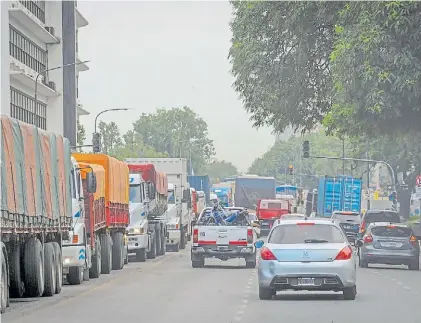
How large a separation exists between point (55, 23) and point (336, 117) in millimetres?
48847

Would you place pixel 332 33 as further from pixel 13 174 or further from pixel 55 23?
pixel 55 23

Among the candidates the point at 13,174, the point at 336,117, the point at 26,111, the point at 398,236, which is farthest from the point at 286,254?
the point at 26,111

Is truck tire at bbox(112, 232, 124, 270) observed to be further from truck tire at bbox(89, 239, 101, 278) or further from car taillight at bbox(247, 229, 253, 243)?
truck tire at bbox(89, 239, 101, 278)

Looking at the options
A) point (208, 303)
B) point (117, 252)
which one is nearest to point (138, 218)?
point (117, 252)

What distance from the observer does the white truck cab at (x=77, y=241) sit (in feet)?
94.1

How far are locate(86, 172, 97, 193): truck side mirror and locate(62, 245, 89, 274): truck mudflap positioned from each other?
1503 mm

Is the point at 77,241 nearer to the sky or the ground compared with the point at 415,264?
nearer to the sky

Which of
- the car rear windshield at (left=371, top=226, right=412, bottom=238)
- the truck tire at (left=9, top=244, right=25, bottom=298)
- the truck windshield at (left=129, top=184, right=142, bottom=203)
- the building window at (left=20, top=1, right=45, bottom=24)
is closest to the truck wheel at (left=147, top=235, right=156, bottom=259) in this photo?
the truck windshield at (left=129, top=184, right=142, bottom=203)

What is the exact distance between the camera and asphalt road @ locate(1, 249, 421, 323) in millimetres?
19562

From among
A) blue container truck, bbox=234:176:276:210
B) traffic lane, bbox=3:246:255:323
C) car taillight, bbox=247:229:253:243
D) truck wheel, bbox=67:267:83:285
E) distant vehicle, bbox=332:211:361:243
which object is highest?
blue container truck, bbox=234:176:276:210

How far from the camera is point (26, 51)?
8112cm

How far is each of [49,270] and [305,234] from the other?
5.15 m

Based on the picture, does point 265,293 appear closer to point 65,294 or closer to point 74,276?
point 65,294

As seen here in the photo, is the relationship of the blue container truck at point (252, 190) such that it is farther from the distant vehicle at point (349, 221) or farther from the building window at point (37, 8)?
the distant vehicle at point (349, 221)
